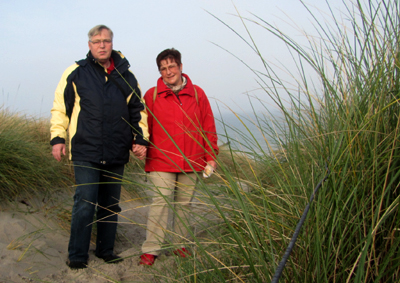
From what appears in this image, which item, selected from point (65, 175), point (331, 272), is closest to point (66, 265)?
point (65, 175)

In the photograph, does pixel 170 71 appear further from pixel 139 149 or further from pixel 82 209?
pixel 82 209

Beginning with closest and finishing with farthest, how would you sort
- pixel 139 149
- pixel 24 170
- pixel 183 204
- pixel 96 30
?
pixel 183 204
pixel 96 30
pixel 139 149
pixel 24 170

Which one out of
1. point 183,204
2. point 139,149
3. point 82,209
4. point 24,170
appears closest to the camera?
point 183,204

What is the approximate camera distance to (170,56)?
3652 millimetres

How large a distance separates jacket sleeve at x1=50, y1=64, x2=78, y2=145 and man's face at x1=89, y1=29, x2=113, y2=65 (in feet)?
0.95

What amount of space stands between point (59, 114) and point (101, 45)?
0.77m

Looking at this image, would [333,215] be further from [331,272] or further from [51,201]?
[51,201]

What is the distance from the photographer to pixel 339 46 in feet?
6.73

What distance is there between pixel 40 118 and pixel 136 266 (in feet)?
16.7

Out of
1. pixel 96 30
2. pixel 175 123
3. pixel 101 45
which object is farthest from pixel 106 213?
pixel 96 30

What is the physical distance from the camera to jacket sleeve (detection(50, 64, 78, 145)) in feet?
10.5

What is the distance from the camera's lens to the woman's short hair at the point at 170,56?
12.0 ft

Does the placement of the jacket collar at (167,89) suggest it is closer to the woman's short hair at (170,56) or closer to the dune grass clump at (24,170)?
the woman's short hair at (170,56)

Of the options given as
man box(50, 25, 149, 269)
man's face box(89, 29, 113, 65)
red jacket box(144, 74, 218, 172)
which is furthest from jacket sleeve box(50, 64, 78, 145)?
red jacket box(144, 74, 218, 172)
